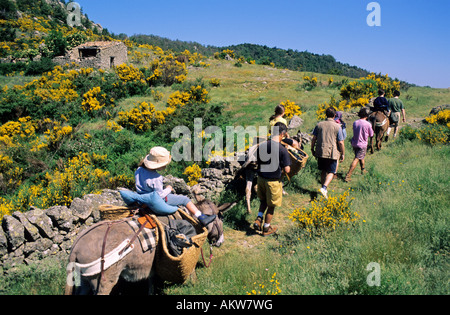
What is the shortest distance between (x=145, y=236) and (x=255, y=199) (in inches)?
145

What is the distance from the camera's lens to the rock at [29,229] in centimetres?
453

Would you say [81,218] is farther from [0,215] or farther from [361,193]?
[361,193]

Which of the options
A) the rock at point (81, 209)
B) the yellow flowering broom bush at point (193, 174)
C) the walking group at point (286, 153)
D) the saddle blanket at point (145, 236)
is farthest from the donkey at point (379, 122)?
the rock at point (81, 209)

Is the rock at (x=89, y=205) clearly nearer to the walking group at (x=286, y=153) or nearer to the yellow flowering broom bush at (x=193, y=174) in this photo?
the yellow flowering broom bush at (x=193, y=174)

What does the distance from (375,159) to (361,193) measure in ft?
8.41

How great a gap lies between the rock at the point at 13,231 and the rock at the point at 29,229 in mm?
56

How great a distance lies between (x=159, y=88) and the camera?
2169cm

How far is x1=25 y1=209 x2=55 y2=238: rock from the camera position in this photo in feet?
15.3

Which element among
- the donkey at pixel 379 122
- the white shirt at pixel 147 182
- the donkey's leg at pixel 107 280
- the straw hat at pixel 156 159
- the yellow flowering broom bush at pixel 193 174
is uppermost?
the donkey at pixel 379 122

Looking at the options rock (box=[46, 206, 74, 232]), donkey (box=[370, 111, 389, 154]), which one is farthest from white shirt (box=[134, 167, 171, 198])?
donkey (box=[370, 111, 389, 154])

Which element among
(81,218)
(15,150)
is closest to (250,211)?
(81,218)

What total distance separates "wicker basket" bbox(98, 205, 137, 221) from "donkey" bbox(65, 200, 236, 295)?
0.38 metres

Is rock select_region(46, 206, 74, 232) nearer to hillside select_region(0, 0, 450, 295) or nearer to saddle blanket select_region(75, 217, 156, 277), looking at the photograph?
hillside select_region(0, 0, 450, 295)

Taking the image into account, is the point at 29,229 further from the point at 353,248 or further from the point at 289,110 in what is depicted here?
the point at 289,110
